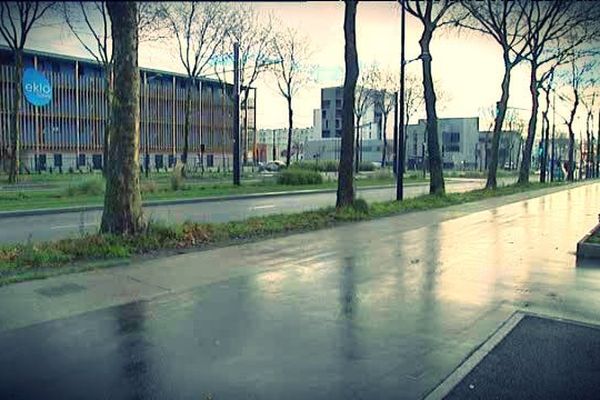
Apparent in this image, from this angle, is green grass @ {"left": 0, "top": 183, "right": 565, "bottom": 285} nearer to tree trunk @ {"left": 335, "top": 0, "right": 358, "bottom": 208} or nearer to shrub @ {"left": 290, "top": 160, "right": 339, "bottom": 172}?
tree trunk @ {"left": 335, "top": 0, "right": 358, "bottom": 208}

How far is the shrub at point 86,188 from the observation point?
22438 mm

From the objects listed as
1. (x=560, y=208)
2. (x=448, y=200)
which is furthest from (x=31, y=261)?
(x=560, y=208)

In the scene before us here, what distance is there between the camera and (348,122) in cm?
1634

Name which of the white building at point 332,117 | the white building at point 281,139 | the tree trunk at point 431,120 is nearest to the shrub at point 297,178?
the tree trunk at point 431,120

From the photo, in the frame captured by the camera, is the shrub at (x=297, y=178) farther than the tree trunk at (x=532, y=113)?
No

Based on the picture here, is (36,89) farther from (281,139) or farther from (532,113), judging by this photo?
(281,139)

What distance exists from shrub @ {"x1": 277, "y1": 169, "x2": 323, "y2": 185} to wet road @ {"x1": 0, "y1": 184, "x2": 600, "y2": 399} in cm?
2126

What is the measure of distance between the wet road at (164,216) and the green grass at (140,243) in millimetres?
1337

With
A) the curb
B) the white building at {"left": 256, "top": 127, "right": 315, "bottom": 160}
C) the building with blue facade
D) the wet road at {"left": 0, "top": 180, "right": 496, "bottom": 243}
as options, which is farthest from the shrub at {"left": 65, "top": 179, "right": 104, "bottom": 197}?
the white building at {"left": 256, "top": 127, "right": 315, "bottom": 160}

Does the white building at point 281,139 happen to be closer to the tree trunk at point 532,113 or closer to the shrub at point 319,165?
the shrub at point 319,165

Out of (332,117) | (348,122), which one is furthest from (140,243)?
(332,117)

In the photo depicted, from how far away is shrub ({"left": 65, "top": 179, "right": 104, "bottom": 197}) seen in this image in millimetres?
22438

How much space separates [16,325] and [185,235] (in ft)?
17.5

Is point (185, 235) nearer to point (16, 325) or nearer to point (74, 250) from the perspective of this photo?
point (74, 250)
